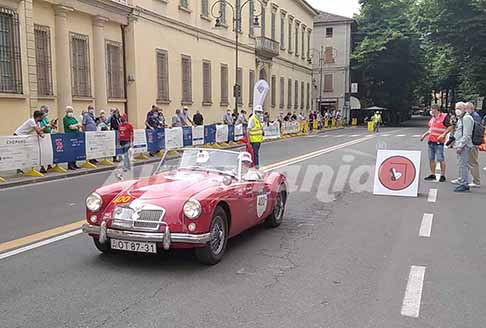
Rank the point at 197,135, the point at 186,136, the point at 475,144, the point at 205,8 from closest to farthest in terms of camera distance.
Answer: the point at 475,144 < the point at 186,136 < the point at 197,135 < the point at 205,8

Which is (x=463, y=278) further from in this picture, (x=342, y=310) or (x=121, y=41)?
(x=121, y=41)

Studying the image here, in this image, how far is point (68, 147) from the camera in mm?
14961

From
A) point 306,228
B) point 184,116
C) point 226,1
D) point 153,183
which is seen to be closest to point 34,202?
point 153,183

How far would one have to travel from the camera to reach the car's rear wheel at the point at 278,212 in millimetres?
7695

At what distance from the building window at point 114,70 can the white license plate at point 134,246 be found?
18477 millimetres

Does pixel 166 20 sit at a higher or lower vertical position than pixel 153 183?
higher

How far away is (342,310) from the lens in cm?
450

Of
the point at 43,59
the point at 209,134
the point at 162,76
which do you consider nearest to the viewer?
the point at 43,59

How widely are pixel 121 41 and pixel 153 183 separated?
62.8ft

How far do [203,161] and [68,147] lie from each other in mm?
9279

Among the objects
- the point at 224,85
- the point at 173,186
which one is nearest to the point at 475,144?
the point at 173,186

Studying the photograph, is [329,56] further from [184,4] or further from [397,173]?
[397,173]

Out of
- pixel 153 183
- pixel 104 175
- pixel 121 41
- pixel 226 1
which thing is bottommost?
pixel 104 175

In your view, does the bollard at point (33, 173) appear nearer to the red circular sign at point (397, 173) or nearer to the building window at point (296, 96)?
the red circular sign at point (397, 173)
